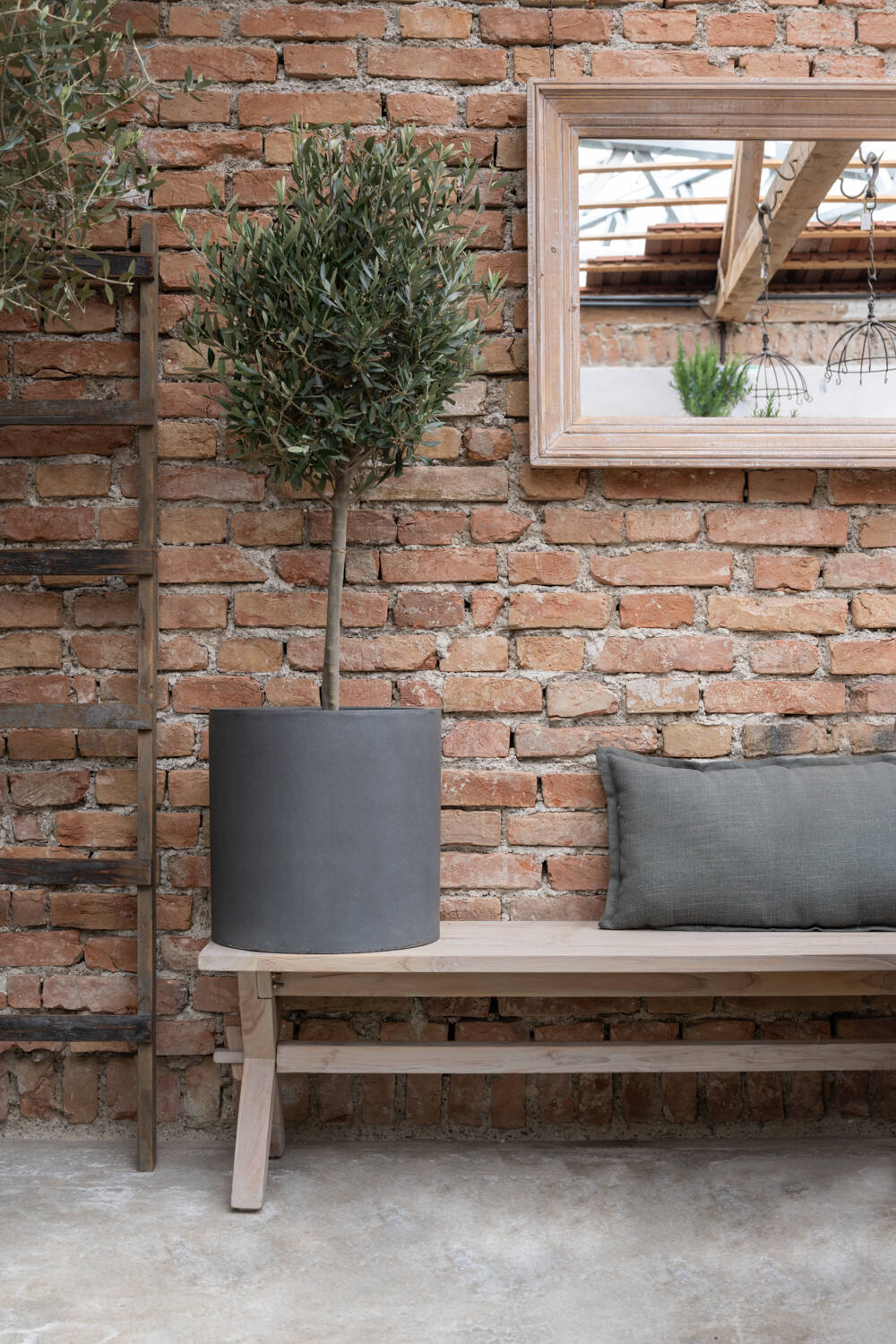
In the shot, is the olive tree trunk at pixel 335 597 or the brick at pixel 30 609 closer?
the olive tree trunk at pixel 335 597

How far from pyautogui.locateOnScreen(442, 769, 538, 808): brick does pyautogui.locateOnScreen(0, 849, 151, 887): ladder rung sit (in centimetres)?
57

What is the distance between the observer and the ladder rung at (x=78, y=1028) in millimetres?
1989

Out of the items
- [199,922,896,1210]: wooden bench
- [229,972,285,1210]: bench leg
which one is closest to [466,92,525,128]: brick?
[199,922,896,1210]: wooden bench

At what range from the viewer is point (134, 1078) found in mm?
2119

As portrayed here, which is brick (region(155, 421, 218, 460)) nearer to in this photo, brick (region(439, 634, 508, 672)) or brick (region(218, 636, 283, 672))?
brick (region(218, 636, 283, 672))

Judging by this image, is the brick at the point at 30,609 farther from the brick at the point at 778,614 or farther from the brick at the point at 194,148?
the brick at the point at 778,614

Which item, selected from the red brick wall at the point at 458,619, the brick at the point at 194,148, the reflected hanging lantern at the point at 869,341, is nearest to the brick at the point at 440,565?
the red brick wall at the point at 458,619

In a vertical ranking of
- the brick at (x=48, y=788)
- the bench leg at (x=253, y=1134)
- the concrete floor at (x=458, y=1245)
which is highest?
the brick at (x=48, y=788)

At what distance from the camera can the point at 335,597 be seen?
1896 mm

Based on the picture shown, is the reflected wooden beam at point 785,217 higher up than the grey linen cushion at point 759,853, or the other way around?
the reflected wooden beam at point 785,217

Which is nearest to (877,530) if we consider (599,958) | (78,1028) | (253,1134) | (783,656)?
(783,656)

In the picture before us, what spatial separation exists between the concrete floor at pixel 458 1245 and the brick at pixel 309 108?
1922 millimetres

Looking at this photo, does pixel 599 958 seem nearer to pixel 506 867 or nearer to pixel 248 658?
pixel 506 867

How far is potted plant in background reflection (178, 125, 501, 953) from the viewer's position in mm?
1715
